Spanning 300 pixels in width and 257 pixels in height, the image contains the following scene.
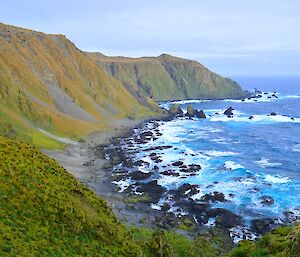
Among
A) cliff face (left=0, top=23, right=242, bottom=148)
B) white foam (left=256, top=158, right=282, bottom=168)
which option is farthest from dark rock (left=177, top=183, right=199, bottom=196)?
cliff face (left=0, top=23, right=242, bottom=148)

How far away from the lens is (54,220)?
2614 centimetres

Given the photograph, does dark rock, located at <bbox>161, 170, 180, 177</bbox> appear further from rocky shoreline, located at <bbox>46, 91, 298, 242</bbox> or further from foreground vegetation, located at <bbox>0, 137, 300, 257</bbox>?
foreground vegetation, located at <bbox>0, 137, 300, 257</bbox>

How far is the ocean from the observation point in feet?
176

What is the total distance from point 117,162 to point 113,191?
17067mm

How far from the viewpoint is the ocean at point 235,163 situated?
53.7m

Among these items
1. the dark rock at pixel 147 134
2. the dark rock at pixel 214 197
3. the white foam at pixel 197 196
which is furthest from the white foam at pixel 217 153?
the dark rock at pixel 214 197

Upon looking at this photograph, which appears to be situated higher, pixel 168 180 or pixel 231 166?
pixel 231 166

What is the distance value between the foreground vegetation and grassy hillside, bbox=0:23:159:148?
42.9m

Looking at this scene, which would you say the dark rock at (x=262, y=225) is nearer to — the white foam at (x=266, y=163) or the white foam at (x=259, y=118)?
the white foam at (x=266, y=163)

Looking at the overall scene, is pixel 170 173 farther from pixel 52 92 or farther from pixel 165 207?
pixel 52 92

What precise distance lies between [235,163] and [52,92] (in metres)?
62.0

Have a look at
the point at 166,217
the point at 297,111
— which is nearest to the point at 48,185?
the point at 166,217

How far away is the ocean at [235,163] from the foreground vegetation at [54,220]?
70.7ft

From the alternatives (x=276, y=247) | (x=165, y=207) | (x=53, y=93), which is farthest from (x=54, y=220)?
(x=53, y=93)
